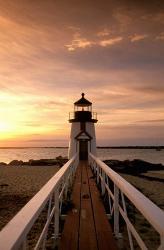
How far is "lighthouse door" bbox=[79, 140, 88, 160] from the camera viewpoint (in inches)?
941

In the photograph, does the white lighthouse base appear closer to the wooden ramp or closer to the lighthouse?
the lighthouse

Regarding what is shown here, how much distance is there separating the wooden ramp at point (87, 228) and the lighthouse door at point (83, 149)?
51.8 ft

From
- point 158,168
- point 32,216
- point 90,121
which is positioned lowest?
point 158,168

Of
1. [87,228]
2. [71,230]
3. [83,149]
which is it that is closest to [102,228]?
[87,228]

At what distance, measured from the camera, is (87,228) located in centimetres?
534

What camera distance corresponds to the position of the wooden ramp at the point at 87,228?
4.46 m

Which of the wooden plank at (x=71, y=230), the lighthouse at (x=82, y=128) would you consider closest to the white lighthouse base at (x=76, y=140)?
the lighthouse at (x=82, y=128)

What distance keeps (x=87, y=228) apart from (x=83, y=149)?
733 inches

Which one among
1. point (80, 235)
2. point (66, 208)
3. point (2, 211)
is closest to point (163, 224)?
point (80, 235)

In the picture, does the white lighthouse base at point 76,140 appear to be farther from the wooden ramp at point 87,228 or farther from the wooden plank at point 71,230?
the wooden plank at point 71,230

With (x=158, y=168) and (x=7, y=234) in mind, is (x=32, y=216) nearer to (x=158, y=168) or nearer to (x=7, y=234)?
(x=7, y=234)

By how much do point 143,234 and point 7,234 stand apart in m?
7.56

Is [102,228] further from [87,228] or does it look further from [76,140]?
[76,140]

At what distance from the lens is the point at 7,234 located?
180 centimetres
